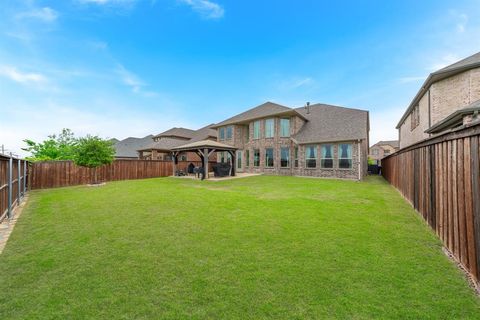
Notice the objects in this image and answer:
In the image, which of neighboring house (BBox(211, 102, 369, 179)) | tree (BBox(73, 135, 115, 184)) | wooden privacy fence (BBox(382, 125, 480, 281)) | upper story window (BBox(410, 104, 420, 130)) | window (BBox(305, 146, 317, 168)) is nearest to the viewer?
wooden privacy fence (BBox(382, 125, 480, 281))

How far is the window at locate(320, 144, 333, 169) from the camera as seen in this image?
17.7 metres

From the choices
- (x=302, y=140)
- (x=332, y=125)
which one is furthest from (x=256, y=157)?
(x=332, y=125)

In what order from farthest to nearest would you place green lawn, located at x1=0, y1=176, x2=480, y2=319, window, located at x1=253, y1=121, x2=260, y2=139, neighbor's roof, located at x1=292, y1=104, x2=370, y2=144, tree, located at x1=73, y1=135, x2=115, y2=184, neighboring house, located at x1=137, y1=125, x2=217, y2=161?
neighboring house, located at x1=137, y1=125, x2=217, y2=161
window, located at x1=253, y1=121, x2=260, y2=139
neighbor's roof, located at x1=292, y1=104, x2=370, y2=144
tree, located at x1=73, y1=135, x2=115, y2=184
green lawn, located at x1=0, y1=176, x2=480, y2=319

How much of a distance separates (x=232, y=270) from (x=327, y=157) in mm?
16698

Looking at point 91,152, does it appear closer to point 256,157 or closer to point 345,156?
point 256,157

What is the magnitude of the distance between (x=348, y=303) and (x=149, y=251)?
10.1 feet

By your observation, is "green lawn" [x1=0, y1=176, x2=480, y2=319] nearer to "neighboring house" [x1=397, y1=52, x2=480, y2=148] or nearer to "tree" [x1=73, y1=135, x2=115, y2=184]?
"neighboring house" [x1=397, y1=52, x2=480, y2=148]

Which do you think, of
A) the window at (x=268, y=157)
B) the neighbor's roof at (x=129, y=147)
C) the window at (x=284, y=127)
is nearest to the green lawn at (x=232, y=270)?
the window at (x=284, y=127)

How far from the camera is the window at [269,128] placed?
21141mm

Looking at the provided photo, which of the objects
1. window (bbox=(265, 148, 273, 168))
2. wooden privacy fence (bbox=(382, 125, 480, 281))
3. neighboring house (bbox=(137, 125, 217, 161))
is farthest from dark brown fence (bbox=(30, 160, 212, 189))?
wooden privacy fence (bbox=(382, 125, 480, 281))

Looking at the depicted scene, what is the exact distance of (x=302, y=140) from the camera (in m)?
19.2

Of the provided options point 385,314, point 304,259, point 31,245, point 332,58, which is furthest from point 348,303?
point 332,58

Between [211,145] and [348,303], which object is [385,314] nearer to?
[348,303]

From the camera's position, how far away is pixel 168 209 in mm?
6840
